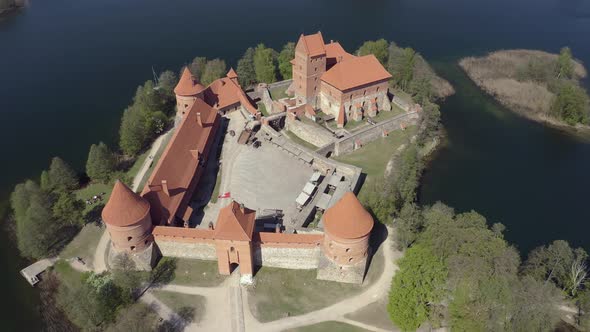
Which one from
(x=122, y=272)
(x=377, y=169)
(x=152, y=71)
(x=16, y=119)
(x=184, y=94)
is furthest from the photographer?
(x=152, y=71)

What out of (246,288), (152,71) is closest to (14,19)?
(152,71)

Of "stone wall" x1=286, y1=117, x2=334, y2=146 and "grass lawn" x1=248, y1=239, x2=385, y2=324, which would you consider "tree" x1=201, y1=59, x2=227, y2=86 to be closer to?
"stone wall" x1=286, y1=117, x2=334, y2=146

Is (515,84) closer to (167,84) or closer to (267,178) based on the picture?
(267,178)

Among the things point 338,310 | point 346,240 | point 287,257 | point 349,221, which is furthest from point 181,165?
point 338,310

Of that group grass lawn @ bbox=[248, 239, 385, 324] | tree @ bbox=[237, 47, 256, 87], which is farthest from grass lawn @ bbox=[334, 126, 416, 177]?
tree @ bbox=[237, 47, 256, 87]

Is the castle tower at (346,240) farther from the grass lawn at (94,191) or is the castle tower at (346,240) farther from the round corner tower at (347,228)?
the grass lawn at (94,191)

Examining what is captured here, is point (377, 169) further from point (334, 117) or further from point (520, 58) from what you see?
point (520, 58)

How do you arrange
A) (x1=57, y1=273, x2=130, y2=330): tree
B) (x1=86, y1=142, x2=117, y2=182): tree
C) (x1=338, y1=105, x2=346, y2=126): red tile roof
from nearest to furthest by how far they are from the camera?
(x1=57, y1=273, x2=130, y2=330): tree
(x1=86, y1=142, x2=117, y2=182): tree
(x1=338, y1=105, x2=346, y2=126): red tile roof
